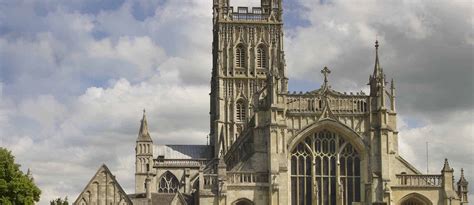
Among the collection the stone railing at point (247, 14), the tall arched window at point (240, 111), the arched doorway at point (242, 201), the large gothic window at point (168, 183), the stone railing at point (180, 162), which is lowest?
the arched doorway at point (242, 201)

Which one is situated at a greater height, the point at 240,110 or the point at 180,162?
the point at 240,110

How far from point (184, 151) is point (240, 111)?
32.8 ft

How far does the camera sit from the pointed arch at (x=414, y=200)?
66.8m

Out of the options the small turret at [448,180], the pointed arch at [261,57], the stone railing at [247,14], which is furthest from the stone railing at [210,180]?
the stone railing at [247,14]

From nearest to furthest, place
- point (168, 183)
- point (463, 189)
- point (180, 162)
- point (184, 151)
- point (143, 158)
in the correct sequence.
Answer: point (463, 189), point (143, 158), point (168, 183), point (180, 162), point (184, 151)

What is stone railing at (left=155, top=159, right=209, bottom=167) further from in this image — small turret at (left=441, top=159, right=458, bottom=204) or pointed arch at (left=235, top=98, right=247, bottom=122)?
small turret at (left=441, top=159, right=458, bottom=204)

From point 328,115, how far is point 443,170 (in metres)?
10.1

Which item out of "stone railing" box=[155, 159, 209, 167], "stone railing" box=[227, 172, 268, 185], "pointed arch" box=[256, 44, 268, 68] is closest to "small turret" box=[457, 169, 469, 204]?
"stone railing" box=[227, 172, 268, 185]

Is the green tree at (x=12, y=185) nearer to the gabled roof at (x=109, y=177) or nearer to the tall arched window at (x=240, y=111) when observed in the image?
the gabled roof at (x=109, y=177)

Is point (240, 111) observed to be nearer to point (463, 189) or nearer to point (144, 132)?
point (144, 132)

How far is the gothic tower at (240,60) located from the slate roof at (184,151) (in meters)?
1.67

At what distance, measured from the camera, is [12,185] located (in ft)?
169

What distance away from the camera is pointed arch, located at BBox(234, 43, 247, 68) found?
3932 inches

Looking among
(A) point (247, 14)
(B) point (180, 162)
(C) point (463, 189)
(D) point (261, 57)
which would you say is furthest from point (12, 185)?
(A) point (247, 14)
